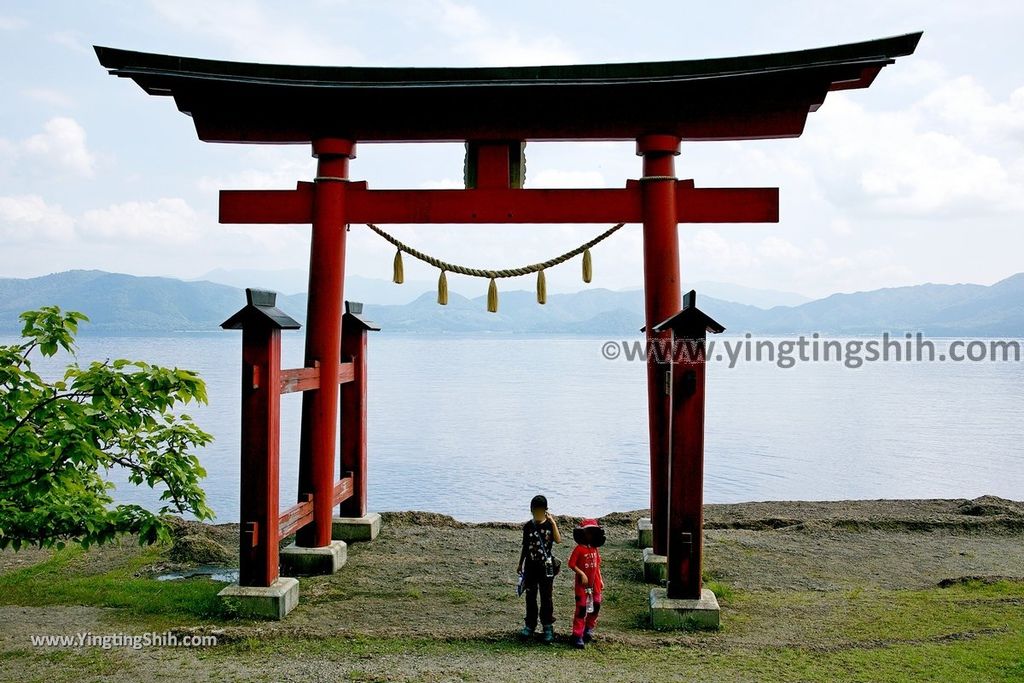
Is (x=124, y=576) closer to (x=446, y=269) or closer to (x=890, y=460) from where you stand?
(x=446, y=269)

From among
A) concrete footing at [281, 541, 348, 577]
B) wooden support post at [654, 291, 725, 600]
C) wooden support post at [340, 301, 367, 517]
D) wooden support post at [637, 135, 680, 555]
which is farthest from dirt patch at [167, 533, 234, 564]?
wooden support post at [654, 291, 725, 600]

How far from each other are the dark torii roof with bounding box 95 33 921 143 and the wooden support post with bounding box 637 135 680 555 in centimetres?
37

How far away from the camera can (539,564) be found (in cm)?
516

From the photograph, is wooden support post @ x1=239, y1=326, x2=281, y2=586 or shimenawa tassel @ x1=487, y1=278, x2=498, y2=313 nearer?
wooden support post @ x1=239, y1=326, x2=281, y2=586

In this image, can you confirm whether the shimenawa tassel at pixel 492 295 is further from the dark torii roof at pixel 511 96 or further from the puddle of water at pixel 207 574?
the puddle of water at pixel 207 574

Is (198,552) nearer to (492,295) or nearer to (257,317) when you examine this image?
(257,317)

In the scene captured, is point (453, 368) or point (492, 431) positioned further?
point (453, 368)

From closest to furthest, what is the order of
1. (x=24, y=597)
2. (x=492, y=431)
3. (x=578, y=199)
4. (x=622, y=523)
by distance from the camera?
1. (x=24, y=597)
2. (x=578, y=199)
3. (x=622, y=523)
4. (x=492, y=431)

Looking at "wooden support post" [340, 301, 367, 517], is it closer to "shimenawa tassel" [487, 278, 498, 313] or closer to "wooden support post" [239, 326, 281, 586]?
"shimenawa tassel" [487, 278, 498, 313]

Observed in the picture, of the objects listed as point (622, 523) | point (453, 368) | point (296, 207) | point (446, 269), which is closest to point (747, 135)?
point (446, 269)

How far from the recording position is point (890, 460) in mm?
19312

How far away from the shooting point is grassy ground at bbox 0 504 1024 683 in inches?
186

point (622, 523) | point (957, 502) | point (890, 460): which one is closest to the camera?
point (622, 523)

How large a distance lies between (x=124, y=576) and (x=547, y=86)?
16.2 feet
